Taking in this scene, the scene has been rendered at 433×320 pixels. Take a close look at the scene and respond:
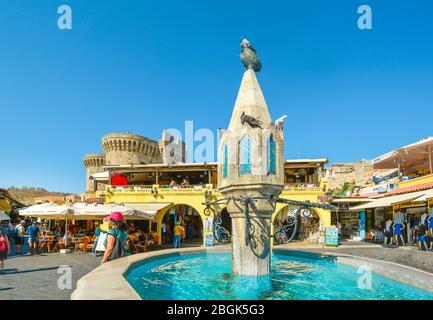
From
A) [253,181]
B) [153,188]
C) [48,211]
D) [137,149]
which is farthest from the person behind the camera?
[137,149]

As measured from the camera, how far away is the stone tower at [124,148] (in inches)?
2032

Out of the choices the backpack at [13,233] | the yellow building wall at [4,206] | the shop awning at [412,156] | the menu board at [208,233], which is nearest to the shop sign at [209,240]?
the menu board at [208,233]

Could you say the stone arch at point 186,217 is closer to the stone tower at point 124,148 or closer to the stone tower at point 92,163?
the stone tower at point 124,148

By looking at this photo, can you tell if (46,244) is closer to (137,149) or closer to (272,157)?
(272,157)

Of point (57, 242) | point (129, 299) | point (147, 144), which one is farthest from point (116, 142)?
point (129, 299)

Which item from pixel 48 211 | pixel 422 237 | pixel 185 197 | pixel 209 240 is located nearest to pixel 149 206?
pixel 185 197

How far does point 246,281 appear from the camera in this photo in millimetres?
7582

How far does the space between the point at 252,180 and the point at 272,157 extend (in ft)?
2.88

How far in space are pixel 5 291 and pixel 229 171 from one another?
223 inches

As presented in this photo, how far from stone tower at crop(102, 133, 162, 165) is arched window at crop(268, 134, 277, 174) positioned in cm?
4518

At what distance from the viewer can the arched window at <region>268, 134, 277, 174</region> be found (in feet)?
27.0

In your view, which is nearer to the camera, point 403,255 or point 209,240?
point 403,255

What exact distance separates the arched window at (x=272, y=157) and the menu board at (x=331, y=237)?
1331cm
